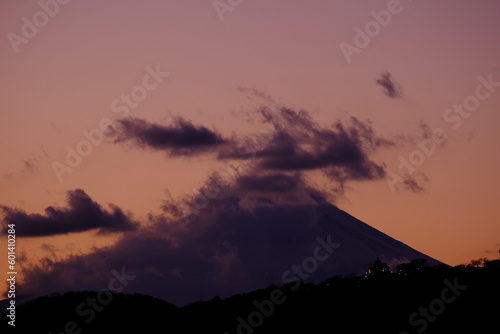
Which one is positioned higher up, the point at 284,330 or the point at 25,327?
the point at 25,327

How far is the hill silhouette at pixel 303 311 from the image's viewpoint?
255 feet

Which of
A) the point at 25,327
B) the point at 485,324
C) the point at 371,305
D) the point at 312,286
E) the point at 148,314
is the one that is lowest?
the point at 485,324

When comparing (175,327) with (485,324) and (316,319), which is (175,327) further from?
(485,324)

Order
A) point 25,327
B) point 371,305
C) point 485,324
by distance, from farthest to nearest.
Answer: point 371,305 < point 25,327 < point 485,324

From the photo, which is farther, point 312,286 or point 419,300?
point 312,286

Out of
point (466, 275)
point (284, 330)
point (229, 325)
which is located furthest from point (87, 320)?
point (466, 275)

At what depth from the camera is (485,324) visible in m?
73.2

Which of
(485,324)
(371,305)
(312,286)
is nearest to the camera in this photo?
(485,324)

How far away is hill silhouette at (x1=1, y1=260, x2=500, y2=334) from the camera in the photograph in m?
77.6

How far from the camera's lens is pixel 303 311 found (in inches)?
3420

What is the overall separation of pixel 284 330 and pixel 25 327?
28.9 meters

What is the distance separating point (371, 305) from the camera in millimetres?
86188

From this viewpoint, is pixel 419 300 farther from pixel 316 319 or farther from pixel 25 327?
pixel 25 327

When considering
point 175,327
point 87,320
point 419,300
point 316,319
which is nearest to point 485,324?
point 419,300
